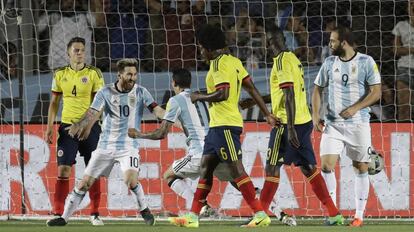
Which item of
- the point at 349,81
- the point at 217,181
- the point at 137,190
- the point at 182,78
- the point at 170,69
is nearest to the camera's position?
the point at 349,81

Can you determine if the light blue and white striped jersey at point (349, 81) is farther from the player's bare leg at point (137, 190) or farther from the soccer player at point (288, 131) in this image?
the player's bare leg at point (137, 190)

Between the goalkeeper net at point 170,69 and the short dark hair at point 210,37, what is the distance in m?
2.88

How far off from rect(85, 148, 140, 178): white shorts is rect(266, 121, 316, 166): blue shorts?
4.51ft

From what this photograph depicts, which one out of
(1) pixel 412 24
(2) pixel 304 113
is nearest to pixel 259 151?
(2) pixel 304 113

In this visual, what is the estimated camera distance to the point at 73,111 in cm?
1315

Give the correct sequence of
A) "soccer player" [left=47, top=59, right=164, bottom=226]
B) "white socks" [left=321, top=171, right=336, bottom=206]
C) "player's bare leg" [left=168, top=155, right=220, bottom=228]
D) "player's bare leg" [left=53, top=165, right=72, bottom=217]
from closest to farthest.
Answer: "player's bare leg" [left=168, top=155, right=220, bottom=228], "soccer player" [left=47, top=59, right=164, bottom=226], "white socks" [left=321, top=171, right=336, bottom=206], "player's bare leg" [left=53, top=165, right=72, bottom=217]

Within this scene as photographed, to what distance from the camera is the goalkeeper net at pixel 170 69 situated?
565 inches

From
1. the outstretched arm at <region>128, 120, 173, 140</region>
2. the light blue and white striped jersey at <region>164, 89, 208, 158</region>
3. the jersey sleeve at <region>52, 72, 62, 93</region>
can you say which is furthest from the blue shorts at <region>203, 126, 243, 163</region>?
the jersey sleeve at <region>52, 72, 62, 93</region>

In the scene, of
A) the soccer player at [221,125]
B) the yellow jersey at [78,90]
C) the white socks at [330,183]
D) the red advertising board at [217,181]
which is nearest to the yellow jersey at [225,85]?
the soccer player at [221,125]

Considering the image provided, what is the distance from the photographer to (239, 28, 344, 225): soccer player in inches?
479

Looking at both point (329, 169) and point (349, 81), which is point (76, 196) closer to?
point (329, 169)

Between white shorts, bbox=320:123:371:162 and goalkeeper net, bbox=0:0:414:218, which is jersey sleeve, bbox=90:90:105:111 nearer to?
goalkeeper net, bbox=0:0:414:218

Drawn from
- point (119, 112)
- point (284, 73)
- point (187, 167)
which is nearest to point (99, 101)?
point (119, 112)

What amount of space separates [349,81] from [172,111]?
1850 millimetres
